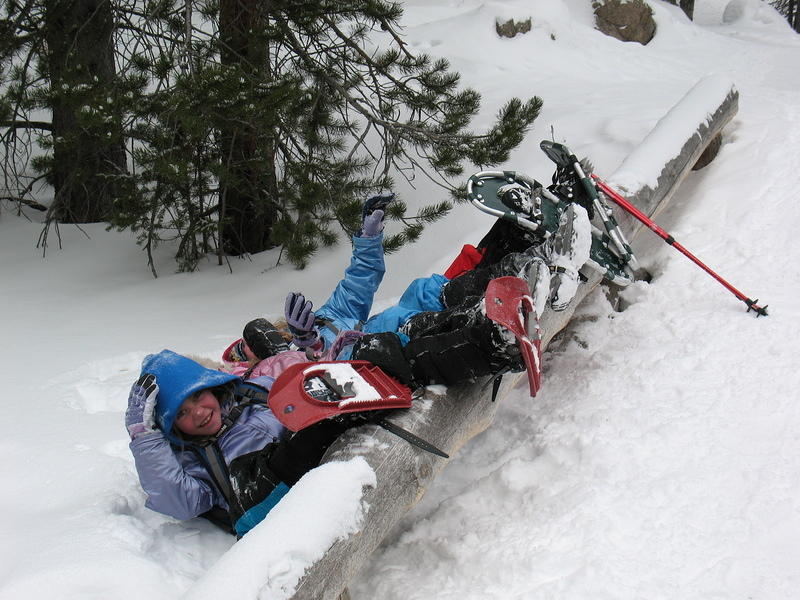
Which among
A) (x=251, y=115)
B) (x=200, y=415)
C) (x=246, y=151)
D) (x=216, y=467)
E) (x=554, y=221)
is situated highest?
(x=251, y=115)

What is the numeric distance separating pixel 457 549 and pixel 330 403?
2.36ft

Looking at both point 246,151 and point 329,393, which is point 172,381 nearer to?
point 329,393

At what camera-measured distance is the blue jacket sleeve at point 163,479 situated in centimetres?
256

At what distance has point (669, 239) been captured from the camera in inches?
150

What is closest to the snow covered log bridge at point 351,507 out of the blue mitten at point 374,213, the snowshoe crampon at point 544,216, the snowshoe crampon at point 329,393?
the snowshoe crampon at point 329,393

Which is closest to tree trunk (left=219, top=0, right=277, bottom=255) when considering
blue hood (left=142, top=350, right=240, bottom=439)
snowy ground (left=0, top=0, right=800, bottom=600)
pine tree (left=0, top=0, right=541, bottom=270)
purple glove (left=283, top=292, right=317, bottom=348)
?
pine tree (left=0, top=0, right=541, bottom=270)

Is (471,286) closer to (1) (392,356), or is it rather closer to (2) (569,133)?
(1) (392,356)

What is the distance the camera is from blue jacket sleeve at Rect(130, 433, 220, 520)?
256 cm

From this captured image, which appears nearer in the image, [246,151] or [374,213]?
[374,213]

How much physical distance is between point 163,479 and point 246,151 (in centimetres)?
357

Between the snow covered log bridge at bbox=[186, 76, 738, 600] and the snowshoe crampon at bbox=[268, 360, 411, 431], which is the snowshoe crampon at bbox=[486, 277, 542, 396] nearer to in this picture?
the snow covered log bridge at bbox=[186, 76, 738, 600]

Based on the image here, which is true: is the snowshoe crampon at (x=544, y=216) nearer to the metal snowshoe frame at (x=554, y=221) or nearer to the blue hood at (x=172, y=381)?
the metal snowshoe frame at (x=554, y=221)

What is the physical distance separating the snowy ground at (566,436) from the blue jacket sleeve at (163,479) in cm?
11

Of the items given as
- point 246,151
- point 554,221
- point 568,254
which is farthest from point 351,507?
point 246,151
